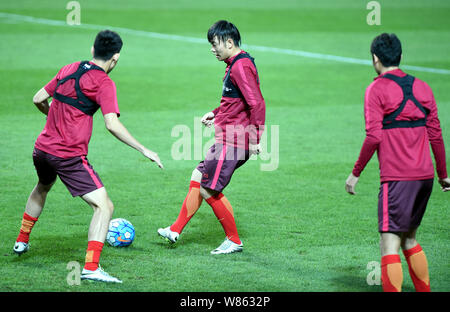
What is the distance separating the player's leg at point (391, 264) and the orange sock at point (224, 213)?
6.04 feet

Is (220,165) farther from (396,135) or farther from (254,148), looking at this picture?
(396,135)

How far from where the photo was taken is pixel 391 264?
4832 millimetres

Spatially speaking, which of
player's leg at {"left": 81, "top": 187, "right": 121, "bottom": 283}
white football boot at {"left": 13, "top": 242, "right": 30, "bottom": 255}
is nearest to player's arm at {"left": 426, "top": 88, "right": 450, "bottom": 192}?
player's leg at {"left": 81, "top": 187, "right": 121, "bottom": 283}

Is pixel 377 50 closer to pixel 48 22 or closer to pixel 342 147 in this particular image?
pixel 342 147

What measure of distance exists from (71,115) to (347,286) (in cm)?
260

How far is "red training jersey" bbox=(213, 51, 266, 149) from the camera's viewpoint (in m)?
6.09

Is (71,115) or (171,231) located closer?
A: (71,115)

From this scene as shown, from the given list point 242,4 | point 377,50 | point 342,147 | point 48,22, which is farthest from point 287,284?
point 242,4

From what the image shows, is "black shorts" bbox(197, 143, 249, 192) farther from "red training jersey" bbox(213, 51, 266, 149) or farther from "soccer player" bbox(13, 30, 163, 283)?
"soccer player" bbox(13, 30, 163, 283)

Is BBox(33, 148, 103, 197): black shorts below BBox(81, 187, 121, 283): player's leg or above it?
above

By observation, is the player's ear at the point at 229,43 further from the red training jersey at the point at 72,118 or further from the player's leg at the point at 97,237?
the player's leg at the point at 97,237

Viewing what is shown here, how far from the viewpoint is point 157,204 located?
310 inches

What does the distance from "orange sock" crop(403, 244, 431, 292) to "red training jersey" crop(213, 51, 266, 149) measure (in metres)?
1.80

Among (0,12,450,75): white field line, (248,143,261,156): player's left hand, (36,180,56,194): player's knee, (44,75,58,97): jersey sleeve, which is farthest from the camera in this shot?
(0,12,450,75): white field line
